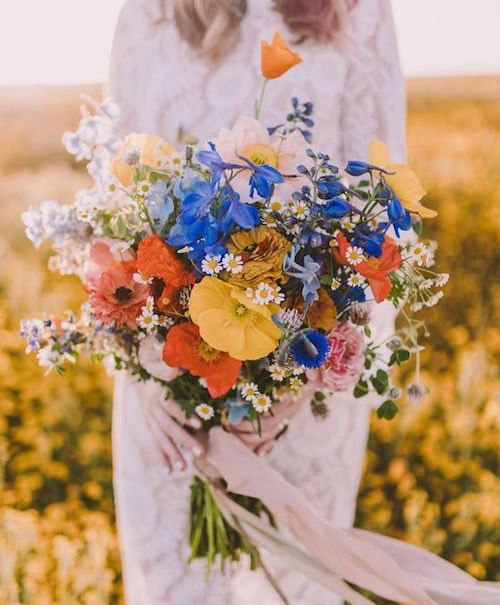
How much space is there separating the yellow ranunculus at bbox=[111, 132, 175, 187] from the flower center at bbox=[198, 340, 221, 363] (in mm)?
310

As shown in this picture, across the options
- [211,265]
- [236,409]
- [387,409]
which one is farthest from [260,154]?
[387,409]

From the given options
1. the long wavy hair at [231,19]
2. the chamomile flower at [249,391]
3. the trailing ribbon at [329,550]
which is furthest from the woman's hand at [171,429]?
the long wavy hair at [231,19]

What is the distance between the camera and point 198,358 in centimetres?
143

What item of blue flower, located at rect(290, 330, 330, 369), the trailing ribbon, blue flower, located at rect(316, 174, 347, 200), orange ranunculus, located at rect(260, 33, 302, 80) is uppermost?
orange ranunculus, located at rect(260, 33, 302, 80)

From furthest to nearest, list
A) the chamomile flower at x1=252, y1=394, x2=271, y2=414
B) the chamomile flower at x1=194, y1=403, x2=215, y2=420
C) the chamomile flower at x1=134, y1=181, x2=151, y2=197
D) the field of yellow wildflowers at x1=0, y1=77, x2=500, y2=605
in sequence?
the field of yellow wildflowers at x1=0, y1=77, x2=500, y2=605, the chamomile flower at x1=194, y1=403, x2=215, y2=420, the chamomile flower at x1=252, y1=394, x2=271, y2=414, the chamomile flower at x1=134, y1=181, x2=151, y2=197

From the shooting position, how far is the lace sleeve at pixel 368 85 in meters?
1.93

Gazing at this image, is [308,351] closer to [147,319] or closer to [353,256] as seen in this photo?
[353,256]

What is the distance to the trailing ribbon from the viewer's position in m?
1.72

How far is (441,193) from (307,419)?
287 centimetres

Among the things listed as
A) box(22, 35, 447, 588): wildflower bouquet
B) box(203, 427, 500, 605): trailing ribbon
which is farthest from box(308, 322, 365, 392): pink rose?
box(203, 427, 500, 605): trailing ribbon

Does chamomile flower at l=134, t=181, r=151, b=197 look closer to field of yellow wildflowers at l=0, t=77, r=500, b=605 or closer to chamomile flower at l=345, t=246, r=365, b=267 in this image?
chamomile flower at l=345, t=246, r=365, b=267

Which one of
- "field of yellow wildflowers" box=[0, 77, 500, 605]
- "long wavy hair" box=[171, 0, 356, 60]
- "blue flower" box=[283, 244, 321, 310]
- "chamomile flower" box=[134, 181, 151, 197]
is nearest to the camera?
"blue flower" box=[283, 244, 321, 310]

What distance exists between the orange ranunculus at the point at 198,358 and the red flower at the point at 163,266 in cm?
6

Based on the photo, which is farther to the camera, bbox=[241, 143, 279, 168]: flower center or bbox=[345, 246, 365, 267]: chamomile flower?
bbox=[241, 143, 279, 168]: flower center
